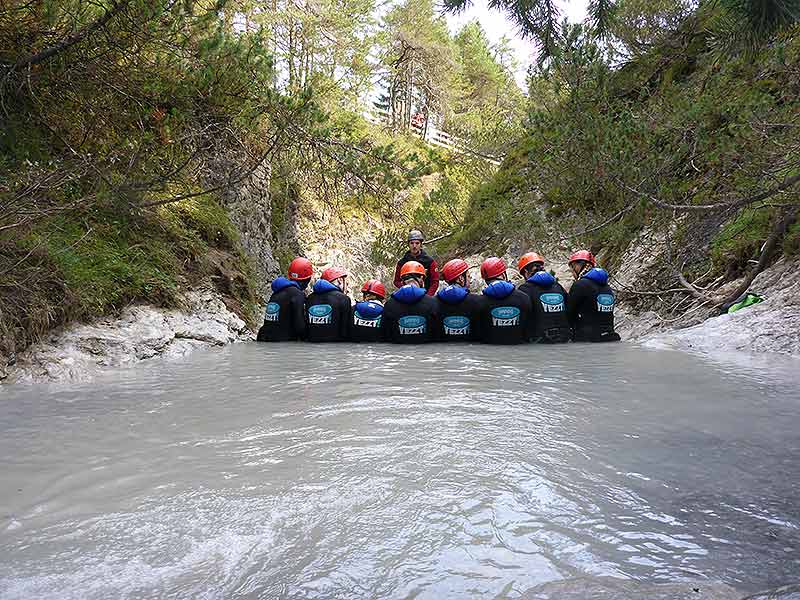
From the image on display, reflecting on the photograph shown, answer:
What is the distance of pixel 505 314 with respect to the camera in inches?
314

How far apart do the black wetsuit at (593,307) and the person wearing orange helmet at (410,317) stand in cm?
207

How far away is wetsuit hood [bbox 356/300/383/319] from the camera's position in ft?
27.5

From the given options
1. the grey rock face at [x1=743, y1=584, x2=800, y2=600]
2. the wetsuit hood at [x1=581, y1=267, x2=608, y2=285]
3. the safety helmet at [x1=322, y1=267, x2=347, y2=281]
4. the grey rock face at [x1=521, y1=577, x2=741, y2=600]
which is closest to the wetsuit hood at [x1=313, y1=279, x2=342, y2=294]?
the safety helmet at [x1=322, y1=267, x2=347, y2=281]

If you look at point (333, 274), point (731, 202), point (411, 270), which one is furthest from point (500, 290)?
point (731, 202)

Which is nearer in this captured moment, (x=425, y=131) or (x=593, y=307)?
(x=593, y=307)

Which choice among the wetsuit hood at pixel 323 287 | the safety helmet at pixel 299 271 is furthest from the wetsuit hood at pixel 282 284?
the safety helmet at pixel 299 271

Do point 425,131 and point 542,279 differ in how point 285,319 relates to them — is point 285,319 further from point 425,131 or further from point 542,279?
point 425,131

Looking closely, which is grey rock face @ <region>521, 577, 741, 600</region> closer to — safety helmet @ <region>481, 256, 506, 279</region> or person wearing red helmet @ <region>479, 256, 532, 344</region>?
person wearing red helmet @ <region>479, 256, 532, 344</region>

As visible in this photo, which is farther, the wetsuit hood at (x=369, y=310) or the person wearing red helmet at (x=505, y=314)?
the wetsuit hood at (x=369, y=310)

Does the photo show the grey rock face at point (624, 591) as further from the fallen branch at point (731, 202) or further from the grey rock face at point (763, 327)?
the grey rock face at point (763, 327)

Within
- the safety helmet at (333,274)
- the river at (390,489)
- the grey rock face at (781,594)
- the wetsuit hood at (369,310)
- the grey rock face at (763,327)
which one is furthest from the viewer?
the safety helmet at (333,274)

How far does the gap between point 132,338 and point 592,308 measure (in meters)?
6.02

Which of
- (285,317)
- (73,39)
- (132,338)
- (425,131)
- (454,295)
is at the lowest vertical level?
(132,338)

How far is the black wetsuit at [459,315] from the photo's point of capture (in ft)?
27.1
